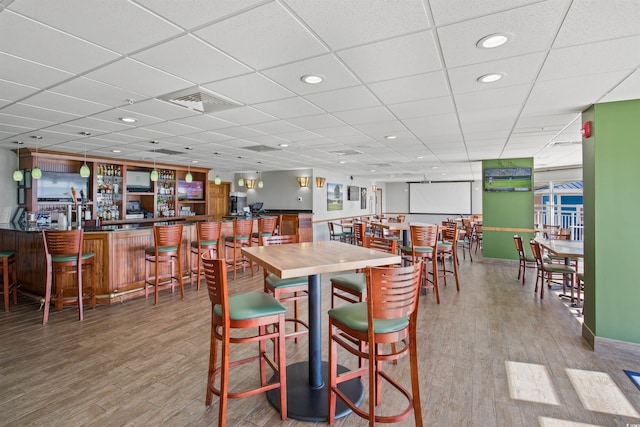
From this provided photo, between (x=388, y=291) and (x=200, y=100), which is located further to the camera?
(x=200, y=100)

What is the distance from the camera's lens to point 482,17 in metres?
1.82

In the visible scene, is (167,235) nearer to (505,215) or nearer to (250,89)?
(250,89)

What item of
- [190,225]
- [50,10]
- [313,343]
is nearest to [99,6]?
[50,10]

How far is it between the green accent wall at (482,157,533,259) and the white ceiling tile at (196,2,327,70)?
687 centimetres

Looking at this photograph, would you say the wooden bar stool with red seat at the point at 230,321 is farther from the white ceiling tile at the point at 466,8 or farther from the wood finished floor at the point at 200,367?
the white ceiling tile at the point at 466,8

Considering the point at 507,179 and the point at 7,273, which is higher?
the point at 507,179

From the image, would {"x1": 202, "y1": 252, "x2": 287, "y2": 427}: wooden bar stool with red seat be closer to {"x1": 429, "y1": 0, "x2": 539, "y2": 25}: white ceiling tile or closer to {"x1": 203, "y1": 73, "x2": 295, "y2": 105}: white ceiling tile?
{"x1": 203, "y1": 73, "x2": 295, "y2": 105}: white ceiling tile

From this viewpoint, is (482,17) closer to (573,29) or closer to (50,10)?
(573,29)

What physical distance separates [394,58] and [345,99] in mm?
996

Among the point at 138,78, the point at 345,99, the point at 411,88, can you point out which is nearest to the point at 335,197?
the point at 345,99

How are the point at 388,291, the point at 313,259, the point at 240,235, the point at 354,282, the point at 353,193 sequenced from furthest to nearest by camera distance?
the point at 353,193, the point at 240,235, the point at 354,282, the point at 313,259, the point at 388,291

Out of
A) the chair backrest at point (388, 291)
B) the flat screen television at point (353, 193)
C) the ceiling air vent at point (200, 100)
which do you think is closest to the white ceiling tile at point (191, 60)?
the ceiling air vent at point (200, 100)

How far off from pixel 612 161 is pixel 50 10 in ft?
15.4

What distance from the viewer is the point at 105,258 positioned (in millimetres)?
4434
